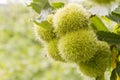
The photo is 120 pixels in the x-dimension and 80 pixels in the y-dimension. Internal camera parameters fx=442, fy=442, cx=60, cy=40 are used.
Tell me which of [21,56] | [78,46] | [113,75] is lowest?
[21,56]

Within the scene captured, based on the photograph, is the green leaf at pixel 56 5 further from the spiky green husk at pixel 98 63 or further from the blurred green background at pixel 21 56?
the blurred green background at pixel 21 56

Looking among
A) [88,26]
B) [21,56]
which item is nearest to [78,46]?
[88,26]

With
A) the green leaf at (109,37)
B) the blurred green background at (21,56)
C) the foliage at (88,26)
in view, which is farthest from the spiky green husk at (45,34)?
the blurred green background at (21,56)

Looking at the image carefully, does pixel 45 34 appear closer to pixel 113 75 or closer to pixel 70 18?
pixel 70 18

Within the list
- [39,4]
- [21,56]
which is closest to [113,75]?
[39,4]

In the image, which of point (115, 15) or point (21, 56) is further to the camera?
point (21, 56)

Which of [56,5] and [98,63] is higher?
[56,5]
